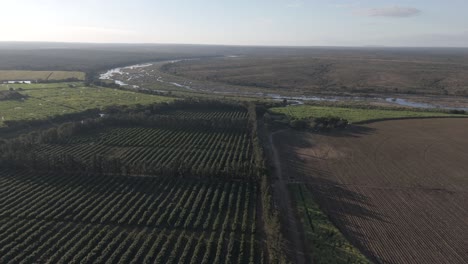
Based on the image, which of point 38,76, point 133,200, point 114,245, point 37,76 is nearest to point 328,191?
point 133,200

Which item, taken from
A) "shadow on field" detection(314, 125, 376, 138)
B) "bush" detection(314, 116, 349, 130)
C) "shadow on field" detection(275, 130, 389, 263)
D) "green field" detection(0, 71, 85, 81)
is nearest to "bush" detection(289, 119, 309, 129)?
"bush" detection(314, 116, 349, 130)

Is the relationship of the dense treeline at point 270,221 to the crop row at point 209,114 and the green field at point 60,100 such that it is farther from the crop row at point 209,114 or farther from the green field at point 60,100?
the green field at point 60,100

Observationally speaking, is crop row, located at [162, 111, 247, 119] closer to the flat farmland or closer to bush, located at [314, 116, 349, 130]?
the flat farmland

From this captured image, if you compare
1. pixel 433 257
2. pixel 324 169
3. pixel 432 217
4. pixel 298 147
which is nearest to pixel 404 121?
pixel 298 147

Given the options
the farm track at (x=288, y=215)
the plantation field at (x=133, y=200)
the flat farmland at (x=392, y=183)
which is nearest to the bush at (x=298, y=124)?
the flat farmland at (x=392, y=183)

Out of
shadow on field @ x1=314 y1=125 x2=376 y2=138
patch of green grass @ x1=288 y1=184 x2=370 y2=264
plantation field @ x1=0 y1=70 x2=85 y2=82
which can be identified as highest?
plantation field @ x1=0 y1=70 x2=85 y2=82

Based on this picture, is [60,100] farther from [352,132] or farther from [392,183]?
[392,183]
